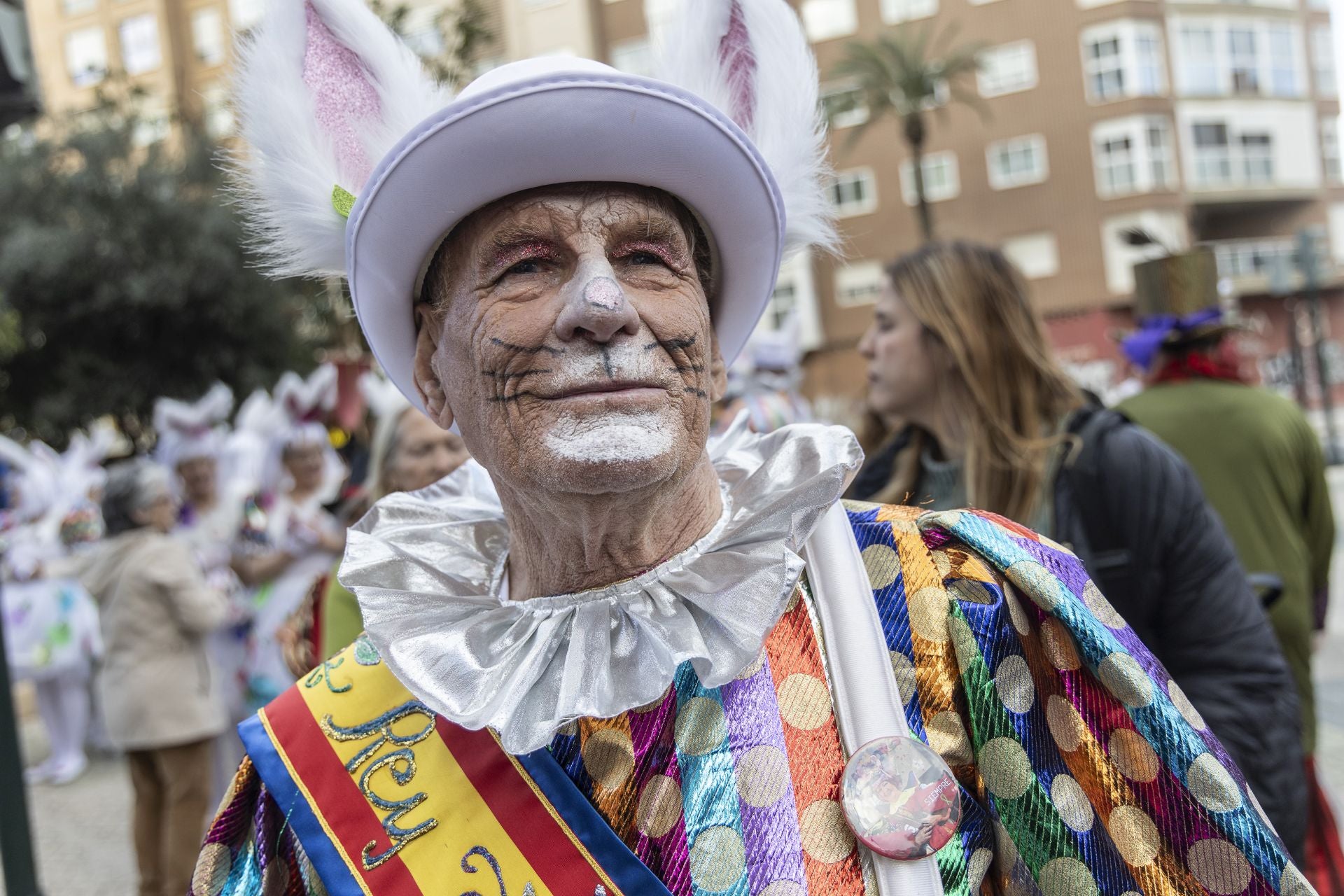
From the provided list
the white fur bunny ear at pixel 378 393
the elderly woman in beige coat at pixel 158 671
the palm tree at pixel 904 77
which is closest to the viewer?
the elderly woman in beige coat at pixel 158 671

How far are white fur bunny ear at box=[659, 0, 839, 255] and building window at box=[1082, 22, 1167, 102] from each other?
3101cm

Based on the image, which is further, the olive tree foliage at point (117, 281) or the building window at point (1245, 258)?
the building window at point (1245, 258)

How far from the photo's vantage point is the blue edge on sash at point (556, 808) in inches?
53.6

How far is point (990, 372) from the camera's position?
9.39ft

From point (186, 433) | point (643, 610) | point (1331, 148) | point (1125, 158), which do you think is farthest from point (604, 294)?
point (1331, 148)

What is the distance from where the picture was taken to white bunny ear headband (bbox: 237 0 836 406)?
1409mm

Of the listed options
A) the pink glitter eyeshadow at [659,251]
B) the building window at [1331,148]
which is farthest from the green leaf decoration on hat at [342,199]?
the building window at [1331,148]

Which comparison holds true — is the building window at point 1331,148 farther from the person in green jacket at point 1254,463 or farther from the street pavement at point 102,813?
the person in green jacket at point 1254,463

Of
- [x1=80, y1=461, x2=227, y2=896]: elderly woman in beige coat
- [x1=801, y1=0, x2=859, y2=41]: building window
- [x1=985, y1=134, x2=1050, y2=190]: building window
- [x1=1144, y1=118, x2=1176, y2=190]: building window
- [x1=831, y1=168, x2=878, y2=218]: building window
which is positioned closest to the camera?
[x1=80, y1=461, x2=227, y2=896]: elderly woman in beige coat

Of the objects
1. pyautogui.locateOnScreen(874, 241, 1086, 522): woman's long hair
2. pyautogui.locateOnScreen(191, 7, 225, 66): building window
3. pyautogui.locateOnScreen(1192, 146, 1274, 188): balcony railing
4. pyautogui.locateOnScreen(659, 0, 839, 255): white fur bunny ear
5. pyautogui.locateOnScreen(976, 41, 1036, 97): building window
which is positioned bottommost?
pyautogui.locateOnScreen(874, 241, 1086, 522): woman's long hair

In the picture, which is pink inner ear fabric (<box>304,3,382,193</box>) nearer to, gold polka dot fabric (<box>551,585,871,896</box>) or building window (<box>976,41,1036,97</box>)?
gold polka dot fabric (<box>551,585,871,896</box>)

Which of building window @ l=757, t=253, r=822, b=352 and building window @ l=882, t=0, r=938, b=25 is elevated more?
building window @ l=882, t=0, r=938, b=25

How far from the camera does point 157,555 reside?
5133mm

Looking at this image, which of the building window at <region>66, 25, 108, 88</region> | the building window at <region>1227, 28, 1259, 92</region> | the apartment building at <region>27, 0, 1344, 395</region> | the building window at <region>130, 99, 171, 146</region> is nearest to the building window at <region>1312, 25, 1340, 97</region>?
the apartment building at <region>27, 0, 1344, 395</region>
